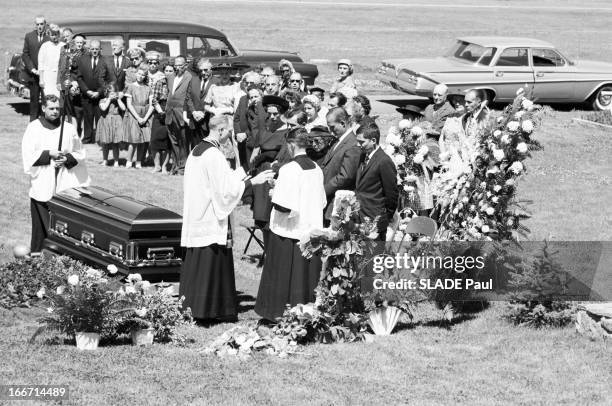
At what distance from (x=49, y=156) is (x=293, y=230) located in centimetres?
307

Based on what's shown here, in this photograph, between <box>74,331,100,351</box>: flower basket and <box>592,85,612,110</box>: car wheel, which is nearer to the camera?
<box>74,331,100,351</box>: flower basket

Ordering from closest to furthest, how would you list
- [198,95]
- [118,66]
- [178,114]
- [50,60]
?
[198,95]
[178,114]
[118,66]
[50,60]

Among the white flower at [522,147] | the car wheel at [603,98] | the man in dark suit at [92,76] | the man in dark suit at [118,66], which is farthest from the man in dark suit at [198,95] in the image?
the car wheel at [603,98]

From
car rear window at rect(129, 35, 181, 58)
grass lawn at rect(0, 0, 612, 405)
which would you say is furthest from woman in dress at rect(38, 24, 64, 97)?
grass lawn at rect(0, 0, 612, 405)

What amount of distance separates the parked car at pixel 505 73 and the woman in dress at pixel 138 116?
667 centimetres

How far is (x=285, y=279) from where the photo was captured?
33.4 feet

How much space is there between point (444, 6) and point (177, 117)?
111 ft

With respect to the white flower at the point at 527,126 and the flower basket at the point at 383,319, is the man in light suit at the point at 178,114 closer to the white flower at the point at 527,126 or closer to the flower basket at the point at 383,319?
the white flower at the point at 527,126

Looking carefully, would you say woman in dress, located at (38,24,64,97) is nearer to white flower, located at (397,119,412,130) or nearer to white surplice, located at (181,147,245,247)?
white flower, located at (397,119,412,130)

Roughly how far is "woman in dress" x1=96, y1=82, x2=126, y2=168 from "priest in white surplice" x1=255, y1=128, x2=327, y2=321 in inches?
311

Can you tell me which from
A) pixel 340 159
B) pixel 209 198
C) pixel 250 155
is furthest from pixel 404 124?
pixel 250 155

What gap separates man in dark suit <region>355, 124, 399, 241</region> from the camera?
1051 centimetres

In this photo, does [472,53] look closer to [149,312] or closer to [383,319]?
[383,319]

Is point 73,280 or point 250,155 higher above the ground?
point 73,280
